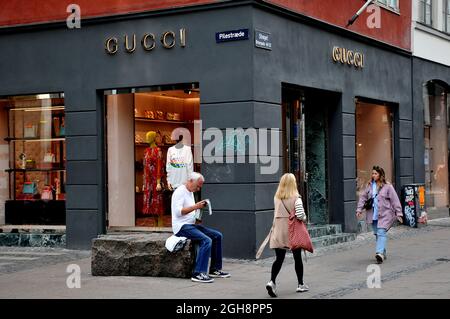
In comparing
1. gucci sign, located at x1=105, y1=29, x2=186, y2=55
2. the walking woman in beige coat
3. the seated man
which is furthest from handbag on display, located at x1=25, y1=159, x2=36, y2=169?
the walking woman in beige coat

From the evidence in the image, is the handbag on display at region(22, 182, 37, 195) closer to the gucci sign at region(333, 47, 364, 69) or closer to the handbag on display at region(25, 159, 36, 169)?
the handbag on display at region(25, 159, 36, 169)

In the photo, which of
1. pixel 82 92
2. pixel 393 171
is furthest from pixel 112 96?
pixel 393 171

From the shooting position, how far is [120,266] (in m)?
11.8

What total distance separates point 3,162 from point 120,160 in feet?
9.99

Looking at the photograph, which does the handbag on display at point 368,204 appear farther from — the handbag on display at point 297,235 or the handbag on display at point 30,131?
the handbag on display at point 30,131

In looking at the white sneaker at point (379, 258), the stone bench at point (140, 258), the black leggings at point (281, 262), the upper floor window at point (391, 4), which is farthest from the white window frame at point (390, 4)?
the black leggings at point (281, 262)

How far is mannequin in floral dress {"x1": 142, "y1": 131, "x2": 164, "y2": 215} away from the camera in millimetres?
15570

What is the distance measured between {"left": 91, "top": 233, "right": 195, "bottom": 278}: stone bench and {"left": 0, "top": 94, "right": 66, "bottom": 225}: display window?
14.8ft

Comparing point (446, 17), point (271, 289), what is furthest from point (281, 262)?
point (446, 17)

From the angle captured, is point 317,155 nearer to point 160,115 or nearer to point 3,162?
point 160,115

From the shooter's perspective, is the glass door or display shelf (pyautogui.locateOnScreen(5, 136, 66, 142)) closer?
the glass door

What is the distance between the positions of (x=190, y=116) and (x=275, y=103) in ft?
5.60

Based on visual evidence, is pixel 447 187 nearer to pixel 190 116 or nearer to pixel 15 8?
pixel 190 116

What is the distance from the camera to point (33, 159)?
1681cm
